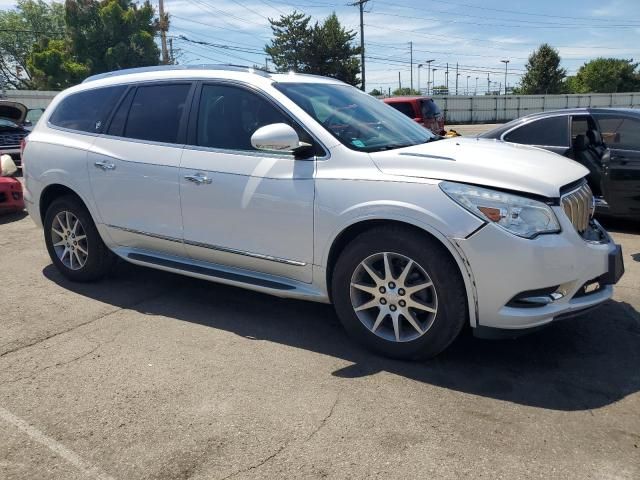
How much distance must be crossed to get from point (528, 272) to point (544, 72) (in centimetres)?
6469

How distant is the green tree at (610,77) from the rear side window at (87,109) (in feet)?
266

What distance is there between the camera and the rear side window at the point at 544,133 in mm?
6910

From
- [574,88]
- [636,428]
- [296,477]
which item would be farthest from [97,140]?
[574,88]

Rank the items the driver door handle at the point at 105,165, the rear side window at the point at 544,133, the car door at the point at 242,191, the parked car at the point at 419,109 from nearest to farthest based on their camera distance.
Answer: the car door at the point at 242,191
the driver door handle at the point at 105,165
the rear side window at the point at 544,133
the parked car at the point at 419,109

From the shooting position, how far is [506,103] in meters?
47.3

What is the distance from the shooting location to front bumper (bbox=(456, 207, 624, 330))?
3025 millimetres

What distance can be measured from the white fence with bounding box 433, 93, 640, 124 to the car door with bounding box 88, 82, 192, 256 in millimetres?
42481

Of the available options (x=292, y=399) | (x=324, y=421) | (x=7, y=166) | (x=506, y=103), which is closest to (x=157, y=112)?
(x=292, y=399)

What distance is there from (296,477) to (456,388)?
3.78 ft

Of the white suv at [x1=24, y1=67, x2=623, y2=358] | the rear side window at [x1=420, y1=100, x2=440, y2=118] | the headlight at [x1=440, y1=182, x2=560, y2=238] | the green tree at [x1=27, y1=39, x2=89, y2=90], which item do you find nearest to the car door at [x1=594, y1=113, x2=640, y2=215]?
the white suv at [x1=24, y1=67, x2=623, y2=358]

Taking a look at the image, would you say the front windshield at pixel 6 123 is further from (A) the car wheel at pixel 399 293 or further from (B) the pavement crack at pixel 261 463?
(B) the pavement crack at pixel 261 463

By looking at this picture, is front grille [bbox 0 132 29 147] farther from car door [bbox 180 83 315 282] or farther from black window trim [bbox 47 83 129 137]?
car door [bbox 180 83 315 282]

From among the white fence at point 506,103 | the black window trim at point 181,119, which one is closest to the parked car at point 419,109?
the black window trim at point 181,119

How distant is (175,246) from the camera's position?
4352 mm
